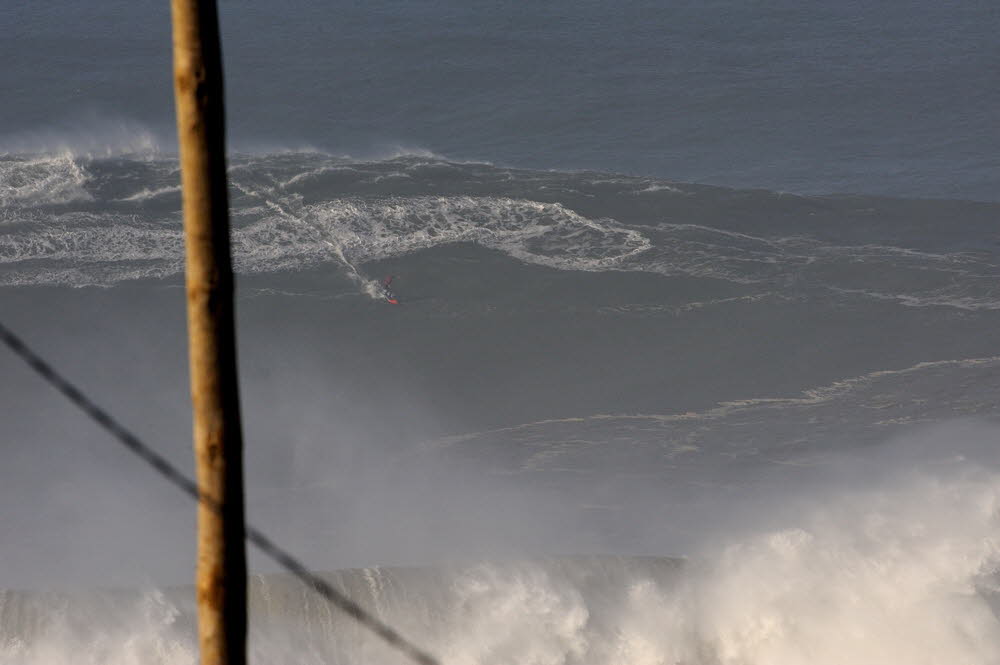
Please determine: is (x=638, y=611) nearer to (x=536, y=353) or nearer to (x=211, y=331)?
(x=536, y=353)

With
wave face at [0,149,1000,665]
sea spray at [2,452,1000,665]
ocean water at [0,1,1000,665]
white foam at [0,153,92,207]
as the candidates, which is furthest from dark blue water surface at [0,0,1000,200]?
sea spray at [2,452,1000,665]

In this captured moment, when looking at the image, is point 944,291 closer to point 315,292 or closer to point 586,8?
point 315,292

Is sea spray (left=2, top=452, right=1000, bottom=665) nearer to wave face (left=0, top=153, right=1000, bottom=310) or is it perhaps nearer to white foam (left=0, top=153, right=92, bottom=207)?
wave face (left=0, top=153, right=1000, bottom=310)

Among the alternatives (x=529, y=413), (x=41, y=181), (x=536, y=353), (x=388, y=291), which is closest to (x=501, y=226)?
(x=388, y=291)

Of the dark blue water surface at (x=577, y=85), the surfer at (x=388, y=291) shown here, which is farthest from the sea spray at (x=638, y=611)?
the dark blue water surface at (x=577, y=85)

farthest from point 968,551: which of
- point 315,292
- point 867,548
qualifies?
point 315,292

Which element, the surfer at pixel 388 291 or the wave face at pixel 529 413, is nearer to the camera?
the wave face at pixel 529 413

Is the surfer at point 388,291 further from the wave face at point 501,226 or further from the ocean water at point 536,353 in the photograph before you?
the wave face at point 501,226
